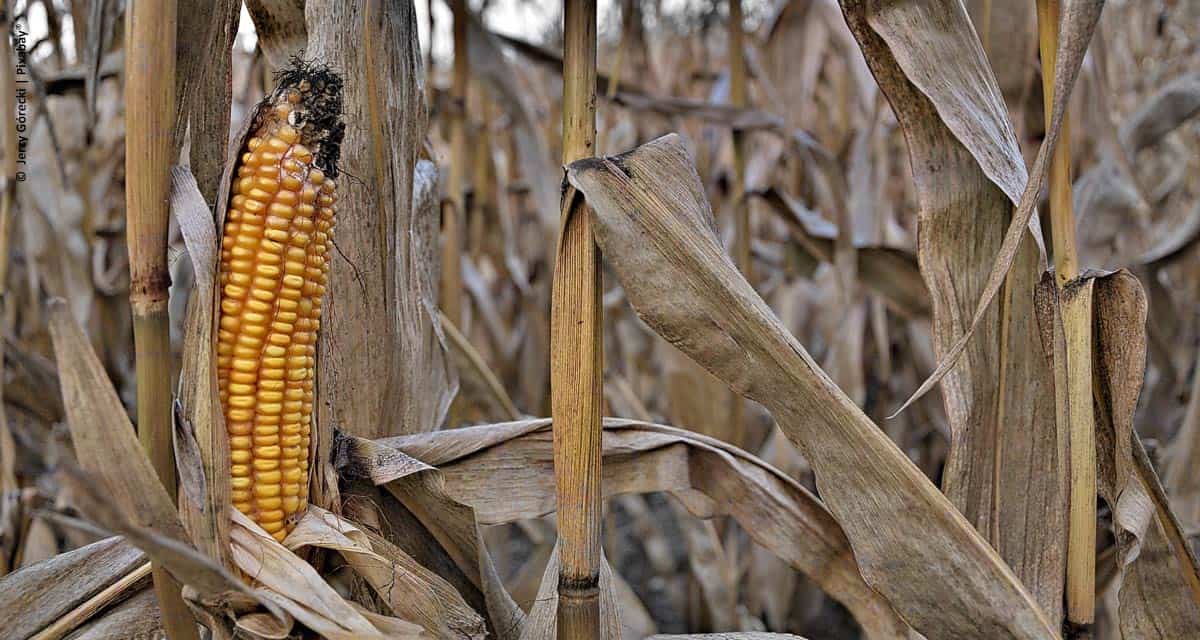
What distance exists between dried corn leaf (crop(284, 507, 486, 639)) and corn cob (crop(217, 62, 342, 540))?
56 mm

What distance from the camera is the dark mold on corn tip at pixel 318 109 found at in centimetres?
67

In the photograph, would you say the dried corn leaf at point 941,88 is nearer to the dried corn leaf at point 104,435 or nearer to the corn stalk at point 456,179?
the dried corn leaf at point 104,435

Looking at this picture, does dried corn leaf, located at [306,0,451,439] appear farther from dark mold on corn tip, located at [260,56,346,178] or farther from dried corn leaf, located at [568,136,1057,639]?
dried corn leaf, located at [568,136,1057,639]

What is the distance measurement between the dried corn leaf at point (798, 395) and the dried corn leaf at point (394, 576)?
30cm

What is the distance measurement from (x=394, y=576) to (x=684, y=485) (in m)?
0.37

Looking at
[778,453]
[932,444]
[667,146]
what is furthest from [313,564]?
[932,444]

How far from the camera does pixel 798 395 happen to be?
743 mm

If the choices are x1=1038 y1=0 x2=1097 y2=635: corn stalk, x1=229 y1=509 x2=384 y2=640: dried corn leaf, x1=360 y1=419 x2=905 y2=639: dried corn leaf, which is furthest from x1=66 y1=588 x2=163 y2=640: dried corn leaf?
x1=1038 y1=0 x2=1097 y2=635: corn stalk

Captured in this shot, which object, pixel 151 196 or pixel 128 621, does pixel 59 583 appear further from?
pixel 151 196

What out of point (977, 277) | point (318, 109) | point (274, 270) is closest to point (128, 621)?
point (274, 270)

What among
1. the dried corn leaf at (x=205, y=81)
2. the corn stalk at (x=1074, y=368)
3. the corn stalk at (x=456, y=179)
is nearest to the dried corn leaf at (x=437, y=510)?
the dried corn leaf at (x=205, y=81)

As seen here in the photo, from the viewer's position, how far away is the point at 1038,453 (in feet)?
3.05

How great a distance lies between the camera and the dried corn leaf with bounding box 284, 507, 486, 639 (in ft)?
2.40

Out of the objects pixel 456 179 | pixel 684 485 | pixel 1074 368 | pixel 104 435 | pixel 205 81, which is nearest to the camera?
pixel 104 435
